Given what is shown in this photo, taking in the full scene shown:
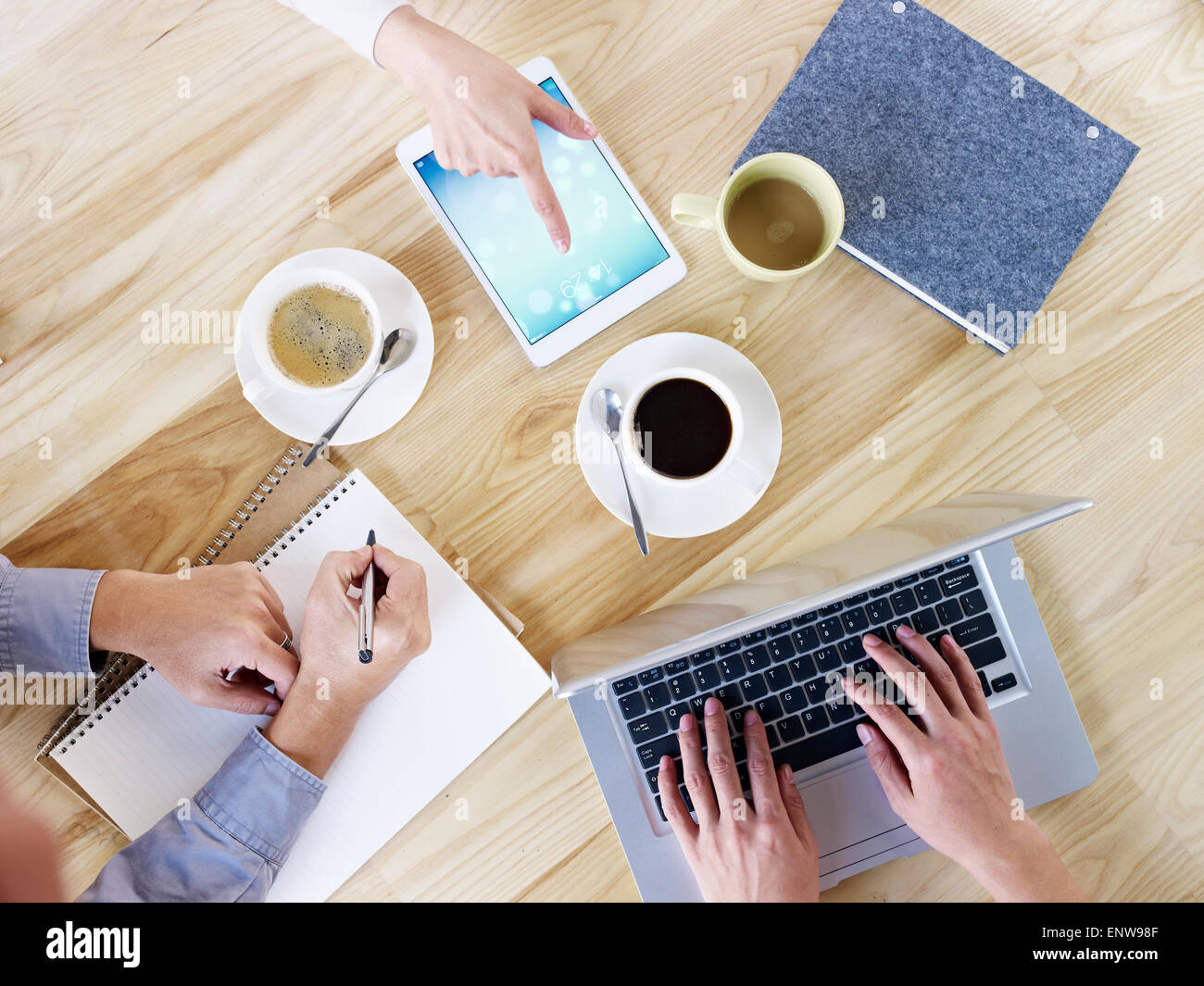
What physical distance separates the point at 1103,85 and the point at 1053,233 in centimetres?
18

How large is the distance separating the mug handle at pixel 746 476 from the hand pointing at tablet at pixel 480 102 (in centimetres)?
27

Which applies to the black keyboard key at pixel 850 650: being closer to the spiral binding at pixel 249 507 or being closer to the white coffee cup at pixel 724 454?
the white coffee cup at pixel 724 454

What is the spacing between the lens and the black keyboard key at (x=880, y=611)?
78 centimetres

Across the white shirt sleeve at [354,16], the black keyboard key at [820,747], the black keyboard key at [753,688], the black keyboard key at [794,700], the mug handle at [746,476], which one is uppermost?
the white shirt sleeve at [354,16]

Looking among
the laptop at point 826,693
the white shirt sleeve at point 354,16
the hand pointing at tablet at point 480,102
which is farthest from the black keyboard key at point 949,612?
the white shirt sleeve at point 354,16

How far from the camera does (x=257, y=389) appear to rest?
78 cm

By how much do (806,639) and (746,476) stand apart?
0.16 meters

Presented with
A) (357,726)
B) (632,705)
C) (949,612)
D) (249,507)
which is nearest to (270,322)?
(249,507)

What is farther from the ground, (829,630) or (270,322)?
(270,322)

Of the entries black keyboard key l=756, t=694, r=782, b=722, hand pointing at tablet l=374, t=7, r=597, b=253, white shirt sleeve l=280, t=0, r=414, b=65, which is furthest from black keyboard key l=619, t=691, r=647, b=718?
white shirt sleeve l=280, t=0, r=414, b=65

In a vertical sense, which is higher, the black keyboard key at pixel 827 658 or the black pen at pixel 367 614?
the black pen at pixel 367 614

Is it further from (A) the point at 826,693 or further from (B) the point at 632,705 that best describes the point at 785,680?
(B) the point at 632,705
